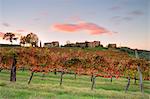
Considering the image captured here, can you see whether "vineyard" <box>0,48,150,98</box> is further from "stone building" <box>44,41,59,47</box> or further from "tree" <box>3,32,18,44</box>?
"tree" <box>3,32,18,44</box>

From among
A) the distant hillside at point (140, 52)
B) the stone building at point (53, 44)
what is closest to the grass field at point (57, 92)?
the distant hillside at point (140, 52)

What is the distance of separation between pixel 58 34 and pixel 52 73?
647cm

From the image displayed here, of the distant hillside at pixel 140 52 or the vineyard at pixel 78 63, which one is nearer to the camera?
the distant hillside at pixel 140 52

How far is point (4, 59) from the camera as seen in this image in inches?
1412

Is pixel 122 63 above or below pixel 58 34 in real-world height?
below

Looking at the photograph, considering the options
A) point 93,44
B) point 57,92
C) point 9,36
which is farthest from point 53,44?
point 57,92

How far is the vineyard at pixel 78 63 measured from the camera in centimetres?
3650

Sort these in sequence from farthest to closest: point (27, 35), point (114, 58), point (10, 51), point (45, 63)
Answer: point (114, 58) < point (45, 63) < point (27, 35) < point (10, 51)

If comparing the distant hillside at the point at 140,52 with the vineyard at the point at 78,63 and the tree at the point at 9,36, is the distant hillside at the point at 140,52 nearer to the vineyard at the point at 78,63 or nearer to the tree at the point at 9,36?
the vineyard at the point at 78,63

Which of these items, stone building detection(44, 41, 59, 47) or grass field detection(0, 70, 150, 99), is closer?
grass field detection(0, 70, 150, 99)

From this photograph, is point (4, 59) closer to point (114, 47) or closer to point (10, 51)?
point (10, 51)

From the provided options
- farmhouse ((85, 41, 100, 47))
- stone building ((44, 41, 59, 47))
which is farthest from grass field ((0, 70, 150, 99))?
farmhouse ((85, 41, 100, 47))

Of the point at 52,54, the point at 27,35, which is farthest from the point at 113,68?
the point at 27,35

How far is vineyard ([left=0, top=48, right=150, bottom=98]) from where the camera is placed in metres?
36.5
